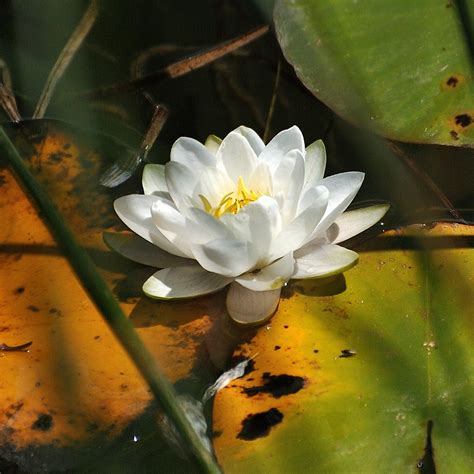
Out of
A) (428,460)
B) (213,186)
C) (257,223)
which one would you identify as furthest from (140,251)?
(428,460)

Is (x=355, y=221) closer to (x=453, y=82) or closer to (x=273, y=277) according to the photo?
(x=273, y=277)

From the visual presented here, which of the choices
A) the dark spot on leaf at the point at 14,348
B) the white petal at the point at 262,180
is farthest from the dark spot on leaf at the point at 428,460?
the dark spot on leaf at the point at 14,348

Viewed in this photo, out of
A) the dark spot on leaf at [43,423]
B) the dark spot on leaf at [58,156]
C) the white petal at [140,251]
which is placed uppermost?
the dark spot on leaf at [58,156]

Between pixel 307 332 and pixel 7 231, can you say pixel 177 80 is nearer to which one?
pixel 7 231

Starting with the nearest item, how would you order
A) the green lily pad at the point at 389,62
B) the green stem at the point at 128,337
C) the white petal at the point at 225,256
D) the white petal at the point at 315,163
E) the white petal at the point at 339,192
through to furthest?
the green stem at the point at 128,337, the white petal at the point at 225,256, the white petal at the point at 339,192, the white petal at the point at 315,163, the green lily pad at the point at 389,62

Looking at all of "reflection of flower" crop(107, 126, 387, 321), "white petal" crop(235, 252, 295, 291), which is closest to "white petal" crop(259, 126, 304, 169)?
"reflection of flower" crop(107, 126, 387, 321)

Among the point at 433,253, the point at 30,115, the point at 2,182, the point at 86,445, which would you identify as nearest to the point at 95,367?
the point at 86,445

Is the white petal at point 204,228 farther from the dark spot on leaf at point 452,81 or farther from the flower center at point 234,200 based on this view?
the dark spot on leaf at point 452,81
